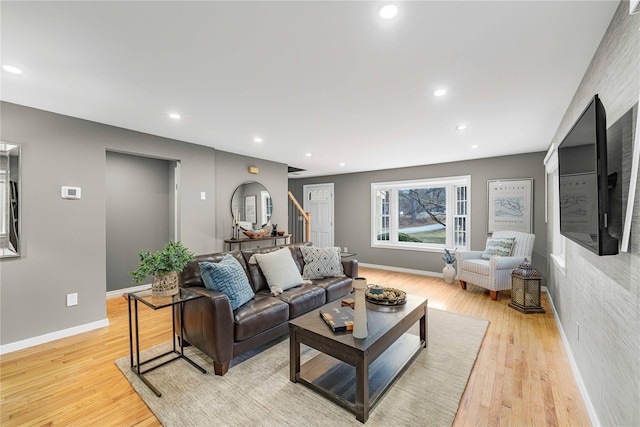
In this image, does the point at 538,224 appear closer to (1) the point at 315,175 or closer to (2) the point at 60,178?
(1) the point at 315,175

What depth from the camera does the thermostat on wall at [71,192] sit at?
115 inches

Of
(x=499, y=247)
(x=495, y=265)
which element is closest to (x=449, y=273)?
(x=499, y=247)

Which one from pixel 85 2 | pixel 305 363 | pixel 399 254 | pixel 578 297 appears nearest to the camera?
pixel 85 2

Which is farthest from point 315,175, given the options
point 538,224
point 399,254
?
point 538,224

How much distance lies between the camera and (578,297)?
2168mm

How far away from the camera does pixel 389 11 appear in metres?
1.43

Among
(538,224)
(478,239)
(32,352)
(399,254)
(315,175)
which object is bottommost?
(32,352)

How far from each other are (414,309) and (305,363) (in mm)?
1048

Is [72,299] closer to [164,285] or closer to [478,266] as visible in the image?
[164,285]

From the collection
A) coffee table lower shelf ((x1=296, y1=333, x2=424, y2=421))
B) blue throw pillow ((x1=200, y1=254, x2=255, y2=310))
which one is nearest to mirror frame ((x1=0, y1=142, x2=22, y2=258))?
blue throw pillow ((x1=200, y1=254, x2=255, y2=310))

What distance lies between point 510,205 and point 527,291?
5.90ft

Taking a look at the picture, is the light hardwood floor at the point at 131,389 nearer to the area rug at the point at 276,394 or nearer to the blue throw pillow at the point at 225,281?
the area rug at the point at 276,394

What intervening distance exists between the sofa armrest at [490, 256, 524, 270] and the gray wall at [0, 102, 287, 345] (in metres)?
5.10

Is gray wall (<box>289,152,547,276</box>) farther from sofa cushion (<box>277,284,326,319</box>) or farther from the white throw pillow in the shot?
the white throw pillow
